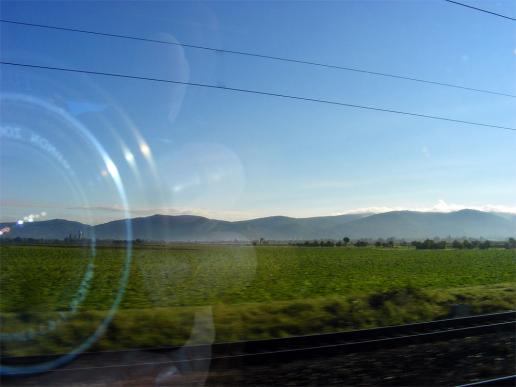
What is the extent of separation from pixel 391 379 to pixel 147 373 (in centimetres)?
467

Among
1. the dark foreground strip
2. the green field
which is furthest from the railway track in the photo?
the dark foreground strip

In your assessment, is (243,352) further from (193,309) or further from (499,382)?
(193,309)

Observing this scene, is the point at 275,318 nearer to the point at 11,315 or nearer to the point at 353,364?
the point at 353,364

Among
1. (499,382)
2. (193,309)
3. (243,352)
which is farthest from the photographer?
(193,309)

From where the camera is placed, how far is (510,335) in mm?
14859

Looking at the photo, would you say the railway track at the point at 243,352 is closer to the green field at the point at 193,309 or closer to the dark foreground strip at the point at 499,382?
the green field at the point at 193,309

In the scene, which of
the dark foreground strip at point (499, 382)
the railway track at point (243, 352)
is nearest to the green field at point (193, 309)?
the railway track at point (243, 352)

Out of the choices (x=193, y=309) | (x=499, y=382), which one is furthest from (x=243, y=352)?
(x=193, y=309)

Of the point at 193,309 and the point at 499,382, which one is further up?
the point at 193,309

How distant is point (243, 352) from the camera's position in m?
11.9

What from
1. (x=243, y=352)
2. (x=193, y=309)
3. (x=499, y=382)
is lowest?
(x=243, y=352)

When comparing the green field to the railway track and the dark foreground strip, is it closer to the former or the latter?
the railway track

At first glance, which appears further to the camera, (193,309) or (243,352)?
(193,309)

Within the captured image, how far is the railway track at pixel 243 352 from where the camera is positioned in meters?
10.3
